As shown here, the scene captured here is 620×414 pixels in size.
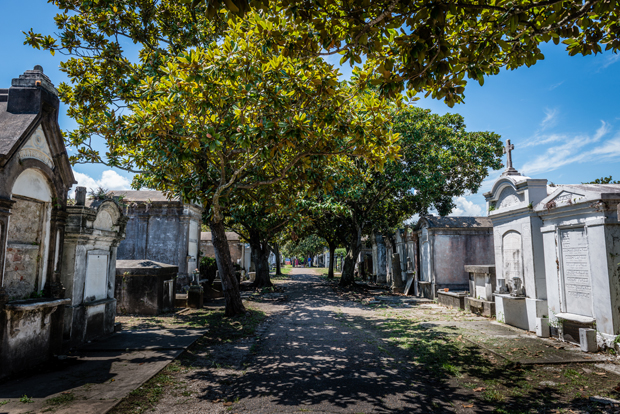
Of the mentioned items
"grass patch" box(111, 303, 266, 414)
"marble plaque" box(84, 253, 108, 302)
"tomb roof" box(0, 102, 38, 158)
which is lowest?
"grass patch" box(111, 303, 266, 414)

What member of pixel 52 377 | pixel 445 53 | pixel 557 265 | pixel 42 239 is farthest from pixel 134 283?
pixel 557 265

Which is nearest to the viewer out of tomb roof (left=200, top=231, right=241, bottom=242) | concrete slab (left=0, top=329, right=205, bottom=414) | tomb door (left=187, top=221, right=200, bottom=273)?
concrete slab (left=0, top=329, right=205, bottom=414)

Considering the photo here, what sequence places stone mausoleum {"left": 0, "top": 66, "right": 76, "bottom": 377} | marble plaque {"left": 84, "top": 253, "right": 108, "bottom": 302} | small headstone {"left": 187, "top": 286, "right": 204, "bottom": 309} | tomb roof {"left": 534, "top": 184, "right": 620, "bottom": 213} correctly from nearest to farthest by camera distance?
stone mausoleum {"left": 0, "top": 66, "right": 76, "bottom": 377} < tomb roof {"left": 534, "top": 184, "right": 620, "bottom": 213} < marble plaque {"left": 84, "top": 253, "right": 108, "bottom": 302} < small headstone {"left": 187, "top": 286, "right": 204, "bottom": 309}

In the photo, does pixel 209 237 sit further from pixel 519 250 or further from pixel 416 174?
pixel 519 250

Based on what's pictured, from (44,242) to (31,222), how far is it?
0.40 metres

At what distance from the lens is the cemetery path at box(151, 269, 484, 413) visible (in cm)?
426

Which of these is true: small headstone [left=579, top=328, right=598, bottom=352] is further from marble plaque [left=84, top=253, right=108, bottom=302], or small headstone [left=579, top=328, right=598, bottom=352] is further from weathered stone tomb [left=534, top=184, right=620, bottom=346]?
marble plaque [left=84, top=253, right=108, bottom=302]

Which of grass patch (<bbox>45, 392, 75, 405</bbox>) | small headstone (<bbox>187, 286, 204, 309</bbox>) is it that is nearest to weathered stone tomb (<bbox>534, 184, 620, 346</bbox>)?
grass patch (<bbox>45, 392, 75, 405</bbox>)

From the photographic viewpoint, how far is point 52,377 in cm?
508

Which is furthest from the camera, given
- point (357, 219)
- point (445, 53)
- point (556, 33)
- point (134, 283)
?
point (357, 219)

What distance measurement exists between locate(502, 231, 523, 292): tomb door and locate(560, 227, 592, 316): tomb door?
133 centimetres

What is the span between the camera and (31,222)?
239 inches

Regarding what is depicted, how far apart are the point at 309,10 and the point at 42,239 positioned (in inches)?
227

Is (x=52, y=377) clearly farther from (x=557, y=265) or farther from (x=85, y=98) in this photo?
(x=557, y=265)
